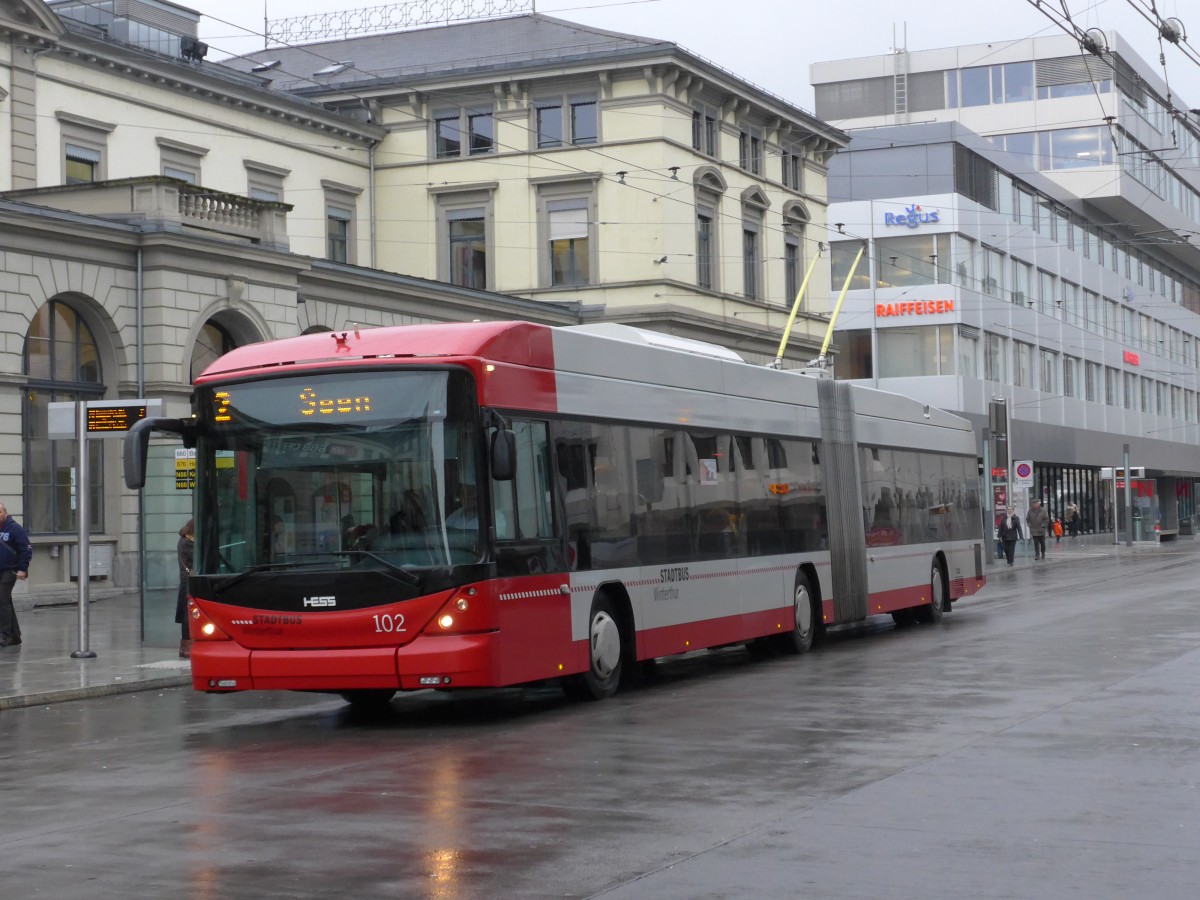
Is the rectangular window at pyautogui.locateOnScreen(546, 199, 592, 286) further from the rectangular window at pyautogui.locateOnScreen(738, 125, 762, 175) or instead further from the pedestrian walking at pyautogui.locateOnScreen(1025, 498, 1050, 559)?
the pedestrian walking at pyautogui.locateOnScreen(1025, 498, 1050, 559)

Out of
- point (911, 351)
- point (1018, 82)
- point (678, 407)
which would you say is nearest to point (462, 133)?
point (911, 351)

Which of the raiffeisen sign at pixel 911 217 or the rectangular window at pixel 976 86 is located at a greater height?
the rectangular window at pixel 976 86

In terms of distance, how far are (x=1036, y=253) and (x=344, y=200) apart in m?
36.7

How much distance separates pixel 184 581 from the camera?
2053 centimetres

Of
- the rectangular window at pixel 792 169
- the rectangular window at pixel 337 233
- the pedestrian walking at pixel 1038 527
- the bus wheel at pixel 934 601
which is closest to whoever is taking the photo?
the bus wheel at pixel 934 601

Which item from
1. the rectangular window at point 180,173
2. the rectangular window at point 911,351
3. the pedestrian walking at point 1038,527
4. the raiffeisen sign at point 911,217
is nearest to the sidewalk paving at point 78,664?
the rectangular window at point 180,173

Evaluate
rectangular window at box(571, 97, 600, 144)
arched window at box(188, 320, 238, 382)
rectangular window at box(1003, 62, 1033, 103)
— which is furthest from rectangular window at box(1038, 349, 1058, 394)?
arched window at box(188, 320, 238, 382)

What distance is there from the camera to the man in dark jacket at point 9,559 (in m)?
20.9

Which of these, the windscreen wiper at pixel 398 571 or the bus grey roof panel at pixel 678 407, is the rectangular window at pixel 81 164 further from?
the windscreen wiper at pixel 398 571

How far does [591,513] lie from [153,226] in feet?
56.9

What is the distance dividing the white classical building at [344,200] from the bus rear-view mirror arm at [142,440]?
50.3 ft

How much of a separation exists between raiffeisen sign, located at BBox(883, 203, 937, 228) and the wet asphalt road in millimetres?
48101

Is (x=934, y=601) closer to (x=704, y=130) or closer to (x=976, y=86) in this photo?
(x=704, y=130)

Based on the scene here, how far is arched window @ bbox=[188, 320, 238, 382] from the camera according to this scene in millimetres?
31469
